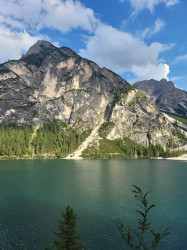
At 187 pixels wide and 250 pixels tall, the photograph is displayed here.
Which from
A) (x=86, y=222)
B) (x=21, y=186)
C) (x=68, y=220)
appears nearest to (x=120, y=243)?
(x=86, y=222)

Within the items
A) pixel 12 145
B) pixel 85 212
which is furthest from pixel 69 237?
pixel 12 145

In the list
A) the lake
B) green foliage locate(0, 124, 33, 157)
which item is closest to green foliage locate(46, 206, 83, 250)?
the lake

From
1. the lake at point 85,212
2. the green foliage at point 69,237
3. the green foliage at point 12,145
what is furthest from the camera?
the green foliage at point 12,145

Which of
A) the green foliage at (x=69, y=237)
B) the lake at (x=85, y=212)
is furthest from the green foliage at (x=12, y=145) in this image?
the green foliage at (x=69, y=237)

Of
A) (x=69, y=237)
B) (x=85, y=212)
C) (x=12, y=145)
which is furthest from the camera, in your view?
(x=12, y=145)

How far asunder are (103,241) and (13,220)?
57.7ft

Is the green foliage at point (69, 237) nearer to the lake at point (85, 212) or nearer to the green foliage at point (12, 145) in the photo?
the lake at point (85, 212)

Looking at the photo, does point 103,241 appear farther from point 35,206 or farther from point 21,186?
point 21,186

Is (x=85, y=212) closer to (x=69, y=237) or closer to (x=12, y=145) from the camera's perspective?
(x=69, y=237)

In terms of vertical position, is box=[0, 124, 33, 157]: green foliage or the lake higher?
box=[0, 124, 33, 157]: green foliage

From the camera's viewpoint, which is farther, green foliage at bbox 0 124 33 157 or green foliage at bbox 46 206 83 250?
green foliage at bbox 0 124 33 157

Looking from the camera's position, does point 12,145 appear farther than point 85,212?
Yes

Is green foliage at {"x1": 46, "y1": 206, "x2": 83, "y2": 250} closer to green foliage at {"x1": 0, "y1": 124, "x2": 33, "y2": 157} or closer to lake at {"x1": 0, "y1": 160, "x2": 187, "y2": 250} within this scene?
lake at {"x1": 0, "y1": 160, "x2": 187, "y2": 250}

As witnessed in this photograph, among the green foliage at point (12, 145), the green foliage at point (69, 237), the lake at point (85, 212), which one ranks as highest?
the green foliage at point (12, 145)
